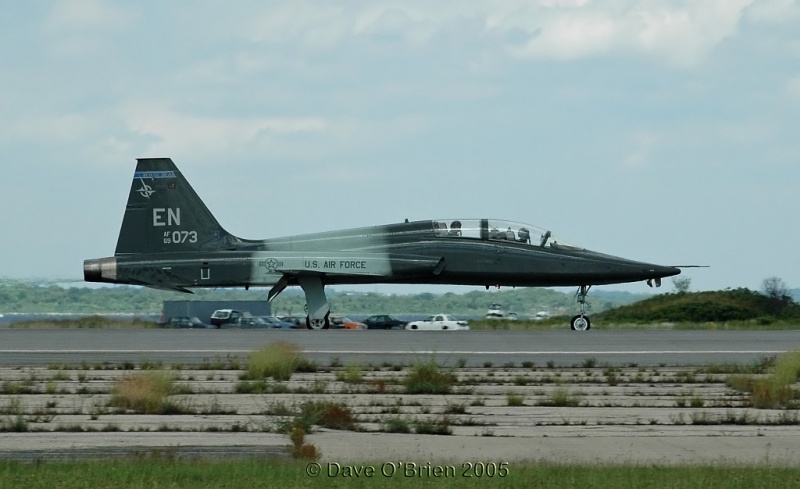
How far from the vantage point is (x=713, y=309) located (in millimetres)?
40000

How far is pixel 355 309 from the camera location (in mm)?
54688

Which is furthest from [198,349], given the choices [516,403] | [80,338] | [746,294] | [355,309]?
[355,309]

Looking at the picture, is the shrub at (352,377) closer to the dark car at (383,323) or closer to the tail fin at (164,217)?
the tail fin at (164,217)

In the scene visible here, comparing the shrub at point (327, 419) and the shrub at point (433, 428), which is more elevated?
the shrub at point (327, 419)

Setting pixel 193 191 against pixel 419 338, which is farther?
pixel 193 191

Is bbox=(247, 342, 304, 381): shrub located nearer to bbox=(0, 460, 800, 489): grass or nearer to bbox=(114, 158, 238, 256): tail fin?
bbox=(0, 460, 800, 489): grass

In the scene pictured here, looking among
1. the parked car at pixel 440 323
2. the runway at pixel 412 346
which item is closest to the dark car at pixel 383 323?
the parked car at pixel 440 323

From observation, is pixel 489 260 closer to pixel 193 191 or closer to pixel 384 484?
pixel 193 191

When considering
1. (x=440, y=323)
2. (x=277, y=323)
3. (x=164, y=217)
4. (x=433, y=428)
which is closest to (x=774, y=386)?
(x=433, y=428)

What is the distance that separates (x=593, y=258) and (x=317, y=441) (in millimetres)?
20862

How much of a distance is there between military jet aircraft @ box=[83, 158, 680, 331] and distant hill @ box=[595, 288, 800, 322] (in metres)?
8.56

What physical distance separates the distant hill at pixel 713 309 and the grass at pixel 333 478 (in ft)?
95.9

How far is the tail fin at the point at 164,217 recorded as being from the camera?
3244 cm

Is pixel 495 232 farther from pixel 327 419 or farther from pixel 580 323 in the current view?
pixel 327 419
